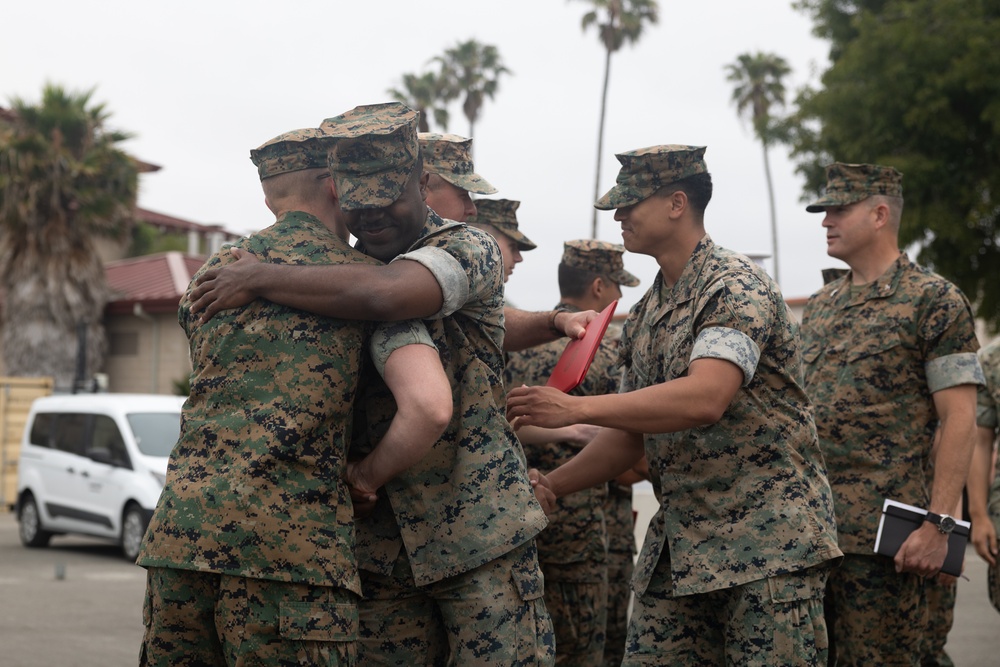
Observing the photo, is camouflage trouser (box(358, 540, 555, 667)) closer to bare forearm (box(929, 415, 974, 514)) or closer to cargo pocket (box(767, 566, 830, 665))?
cargo pocket (box(767, 566, 830, 665))

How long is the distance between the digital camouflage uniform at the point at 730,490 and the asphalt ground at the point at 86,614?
4.71 meters

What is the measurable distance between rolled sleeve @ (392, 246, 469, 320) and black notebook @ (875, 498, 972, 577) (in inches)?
84.6

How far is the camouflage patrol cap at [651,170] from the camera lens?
12.8ft

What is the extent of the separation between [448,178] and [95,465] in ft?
36.9

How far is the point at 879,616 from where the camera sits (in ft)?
15.1

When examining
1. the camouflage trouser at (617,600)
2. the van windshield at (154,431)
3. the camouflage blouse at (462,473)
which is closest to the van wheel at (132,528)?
the van windshield at (154,431)

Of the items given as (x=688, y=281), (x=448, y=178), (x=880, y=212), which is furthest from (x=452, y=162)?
(x=880, y=212)

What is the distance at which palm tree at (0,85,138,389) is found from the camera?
79.0 feet

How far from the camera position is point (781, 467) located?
12.1 feet

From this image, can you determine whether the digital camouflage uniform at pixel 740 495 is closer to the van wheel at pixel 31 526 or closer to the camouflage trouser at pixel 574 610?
the camouflage trouser at pixel 574 610

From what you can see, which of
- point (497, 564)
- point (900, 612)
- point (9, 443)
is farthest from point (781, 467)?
point (9, 443)

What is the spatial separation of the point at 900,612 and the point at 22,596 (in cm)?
834

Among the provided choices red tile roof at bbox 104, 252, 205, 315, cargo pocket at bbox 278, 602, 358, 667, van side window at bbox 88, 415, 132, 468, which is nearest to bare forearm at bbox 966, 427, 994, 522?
cargo pocket at bbox 278, 602, 358, 667

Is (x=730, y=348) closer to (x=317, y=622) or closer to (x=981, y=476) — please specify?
(x=317, y=622)
